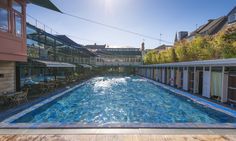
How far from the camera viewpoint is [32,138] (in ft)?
19.2

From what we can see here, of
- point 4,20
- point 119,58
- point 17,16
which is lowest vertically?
point 119,58

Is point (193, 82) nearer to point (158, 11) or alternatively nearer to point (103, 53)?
point (158, 11)

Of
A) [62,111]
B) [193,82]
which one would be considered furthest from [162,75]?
[62,111]

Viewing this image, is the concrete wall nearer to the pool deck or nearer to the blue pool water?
the blue pool water

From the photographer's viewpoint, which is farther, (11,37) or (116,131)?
(11,37)

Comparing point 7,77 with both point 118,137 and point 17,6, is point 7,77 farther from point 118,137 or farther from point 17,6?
point 118,137

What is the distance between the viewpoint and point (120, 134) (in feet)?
20.4

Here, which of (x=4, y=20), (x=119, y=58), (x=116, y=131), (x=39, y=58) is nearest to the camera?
(x=116, y=131)

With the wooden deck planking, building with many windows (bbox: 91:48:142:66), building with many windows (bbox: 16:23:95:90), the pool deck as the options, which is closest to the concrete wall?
building with many windows (bbox: 16:23:95:90)

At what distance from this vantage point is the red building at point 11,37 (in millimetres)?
9656

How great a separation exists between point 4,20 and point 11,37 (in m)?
1.01

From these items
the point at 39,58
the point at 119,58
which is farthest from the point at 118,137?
the point at 119,58

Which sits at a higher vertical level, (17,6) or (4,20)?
(17,6)

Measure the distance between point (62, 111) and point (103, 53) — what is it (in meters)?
44.6
